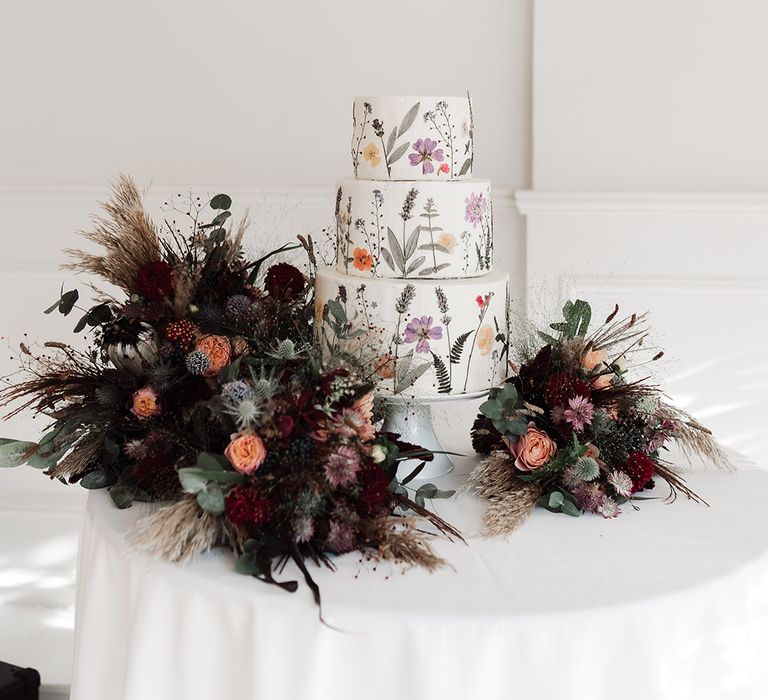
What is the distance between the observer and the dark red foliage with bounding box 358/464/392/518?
1.14 m

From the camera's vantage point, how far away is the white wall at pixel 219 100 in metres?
2.49

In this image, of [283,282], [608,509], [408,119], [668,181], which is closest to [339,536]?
[608,509]

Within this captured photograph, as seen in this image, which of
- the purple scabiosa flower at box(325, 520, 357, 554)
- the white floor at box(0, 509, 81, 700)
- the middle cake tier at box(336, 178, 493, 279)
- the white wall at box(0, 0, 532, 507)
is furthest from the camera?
the white floor at box(0, 509, 81, 700)

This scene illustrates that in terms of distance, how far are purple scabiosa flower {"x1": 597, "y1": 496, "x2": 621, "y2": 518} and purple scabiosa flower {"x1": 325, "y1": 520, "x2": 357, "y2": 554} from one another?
0.38m

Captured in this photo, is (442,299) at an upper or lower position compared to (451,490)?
upper

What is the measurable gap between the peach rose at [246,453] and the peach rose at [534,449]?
1.34ft

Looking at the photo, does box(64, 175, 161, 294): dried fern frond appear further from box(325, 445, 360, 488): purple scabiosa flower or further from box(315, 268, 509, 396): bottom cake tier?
box(325, 445, 360, 488): purple scabiosa flower

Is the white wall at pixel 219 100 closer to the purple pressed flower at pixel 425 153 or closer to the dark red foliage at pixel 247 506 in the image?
the purple pressed flower at pixel 425 153

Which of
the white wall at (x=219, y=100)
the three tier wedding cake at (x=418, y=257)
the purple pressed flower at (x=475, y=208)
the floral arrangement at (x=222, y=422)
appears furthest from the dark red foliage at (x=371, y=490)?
the white wall at (x=219, y=100)

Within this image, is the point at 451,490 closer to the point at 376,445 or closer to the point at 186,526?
the point at 376,445

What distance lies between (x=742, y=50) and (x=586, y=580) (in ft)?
5.61

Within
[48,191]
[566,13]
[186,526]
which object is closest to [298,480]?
[186,526]

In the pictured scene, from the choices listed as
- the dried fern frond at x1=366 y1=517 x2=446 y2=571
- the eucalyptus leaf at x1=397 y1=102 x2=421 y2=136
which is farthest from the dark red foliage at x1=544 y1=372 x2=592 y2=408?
the eucalyptus leaf at x1=397 y1=102 x2=421 y2=136

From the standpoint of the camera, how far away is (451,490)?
4.50 feet
